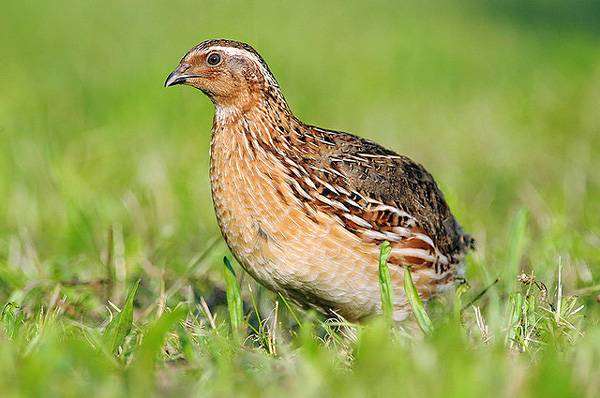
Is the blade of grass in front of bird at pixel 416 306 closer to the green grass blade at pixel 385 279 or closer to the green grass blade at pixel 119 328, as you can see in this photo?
the green grass blade at pixel 385 279

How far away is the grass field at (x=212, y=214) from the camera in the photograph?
380 centimetres

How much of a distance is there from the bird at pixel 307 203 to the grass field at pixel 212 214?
0.24 metres

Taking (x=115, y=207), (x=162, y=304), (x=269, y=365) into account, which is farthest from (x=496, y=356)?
(x=115, y=207)

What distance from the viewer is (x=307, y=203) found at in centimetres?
506

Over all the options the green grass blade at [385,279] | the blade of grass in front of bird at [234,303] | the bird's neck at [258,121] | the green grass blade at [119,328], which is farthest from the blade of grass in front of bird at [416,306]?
the green grass blade at [119,328]

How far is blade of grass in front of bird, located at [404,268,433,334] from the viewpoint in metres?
4.59

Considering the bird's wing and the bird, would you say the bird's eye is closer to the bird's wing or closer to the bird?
the bird

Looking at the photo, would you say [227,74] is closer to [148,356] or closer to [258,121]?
[258,121]

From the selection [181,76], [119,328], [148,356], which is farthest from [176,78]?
[148,356]

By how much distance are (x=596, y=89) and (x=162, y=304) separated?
7566 millimetres

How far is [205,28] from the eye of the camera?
640 inches

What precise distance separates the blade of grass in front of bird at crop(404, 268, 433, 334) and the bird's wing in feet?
1.20

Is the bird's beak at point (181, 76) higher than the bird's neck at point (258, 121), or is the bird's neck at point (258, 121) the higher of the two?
the bird's beak at point (181, 76)

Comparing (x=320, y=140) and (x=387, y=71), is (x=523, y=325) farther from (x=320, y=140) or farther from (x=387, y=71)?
(x=387, y=71)
